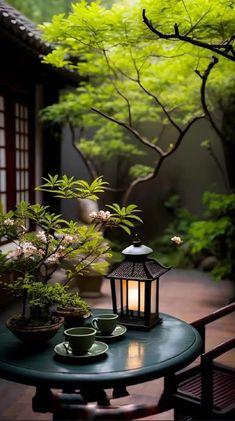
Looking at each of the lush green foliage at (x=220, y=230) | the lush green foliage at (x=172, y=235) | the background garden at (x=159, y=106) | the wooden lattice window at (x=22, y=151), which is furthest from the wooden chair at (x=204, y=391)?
the lush green foliage at (x=172, y=235)

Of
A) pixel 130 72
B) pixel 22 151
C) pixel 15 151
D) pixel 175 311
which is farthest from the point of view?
pixel 22 151

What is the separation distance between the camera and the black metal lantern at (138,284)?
2.87m

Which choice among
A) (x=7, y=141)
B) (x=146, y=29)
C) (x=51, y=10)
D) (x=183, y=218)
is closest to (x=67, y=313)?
(x=146, y=29)

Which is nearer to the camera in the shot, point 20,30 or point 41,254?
point 41,254

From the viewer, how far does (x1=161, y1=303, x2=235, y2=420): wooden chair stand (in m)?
2.57

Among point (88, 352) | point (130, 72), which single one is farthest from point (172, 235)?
point (88, 352)

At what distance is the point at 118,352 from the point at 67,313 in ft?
1.52

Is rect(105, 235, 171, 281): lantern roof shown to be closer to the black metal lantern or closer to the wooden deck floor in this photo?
the black metal lantern

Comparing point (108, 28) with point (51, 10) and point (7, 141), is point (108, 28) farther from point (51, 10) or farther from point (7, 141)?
point (51, 10)

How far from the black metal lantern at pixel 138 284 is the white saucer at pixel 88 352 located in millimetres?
366

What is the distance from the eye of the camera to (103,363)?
7.90ft

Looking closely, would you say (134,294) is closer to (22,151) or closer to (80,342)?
(80,342)

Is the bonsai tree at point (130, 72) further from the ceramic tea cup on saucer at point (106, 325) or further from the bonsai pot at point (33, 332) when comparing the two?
the bonsai pot at point (33, 332)

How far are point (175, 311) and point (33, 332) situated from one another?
4.08 m
